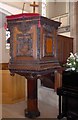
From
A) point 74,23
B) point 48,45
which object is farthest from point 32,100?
point 48,45

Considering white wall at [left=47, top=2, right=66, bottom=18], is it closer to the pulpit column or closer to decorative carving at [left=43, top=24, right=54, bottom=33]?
the pulpit column

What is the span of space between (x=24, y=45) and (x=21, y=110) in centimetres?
285

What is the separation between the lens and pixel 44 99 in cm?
532

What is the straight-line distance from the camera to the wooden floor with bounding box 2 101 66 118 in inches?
169

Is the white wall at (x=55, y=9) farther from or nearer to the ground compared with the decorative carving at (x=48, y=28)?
farther from the ground

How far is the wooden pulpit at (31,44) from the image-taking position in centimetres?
212

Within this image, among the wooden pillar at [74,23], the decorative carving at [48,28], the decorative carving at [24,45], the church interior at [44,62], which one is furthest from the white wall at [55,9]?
the decorative carving at [24,45]

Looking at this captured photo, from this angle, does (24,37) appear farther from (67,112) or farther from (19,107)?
(19,107)

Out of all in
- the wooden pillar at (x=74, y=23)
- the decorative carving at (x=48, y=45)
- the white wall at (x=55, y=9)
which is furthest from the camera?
the white wall at (x=55, y=9)

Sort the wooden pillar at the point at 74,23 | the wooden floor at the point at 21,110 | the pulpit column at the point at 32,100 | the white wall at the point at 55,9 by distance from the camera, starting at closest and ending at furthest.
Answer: the pulpit column at the point at 32,100 < the wooden floor at the point at 21,110 < the wooden pillar at the point at 74,23 < the white wall at the point at 55,9

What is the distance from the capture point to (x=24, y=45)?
7.22ft

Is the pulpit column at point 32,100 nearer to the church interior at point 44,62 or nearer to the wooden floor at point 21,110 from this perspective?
the church interior at point 44,62

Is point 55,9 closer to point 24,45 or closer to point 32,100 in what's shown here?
point 32,100

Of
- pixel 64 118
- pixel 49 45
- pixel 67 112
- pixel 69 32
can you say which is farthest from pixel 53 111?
pixel 49 45
